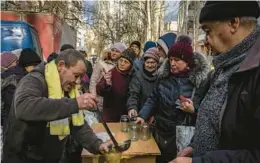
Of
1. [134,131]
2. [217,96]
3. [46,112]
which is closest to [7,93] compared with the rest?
[134,131]

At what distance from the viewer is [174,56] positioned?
2.94 meters

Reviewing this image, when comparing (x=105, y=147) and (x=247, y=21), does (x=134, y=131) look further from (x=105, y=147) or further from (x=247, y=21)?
(x=247, y=21)

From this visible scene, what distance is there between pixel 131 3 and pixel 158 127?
16072 mm

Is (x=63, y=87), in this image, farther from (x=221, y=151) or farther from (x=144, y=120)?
(x=221, y=151)

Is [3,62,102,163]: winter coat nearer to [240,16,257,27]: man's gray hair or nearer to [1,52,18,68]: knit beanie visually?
[240,16,257,27]: man's gray hair

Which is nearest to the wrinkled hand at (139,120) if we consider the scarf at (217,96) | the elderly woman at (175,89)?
the elderly woman at (175,89)

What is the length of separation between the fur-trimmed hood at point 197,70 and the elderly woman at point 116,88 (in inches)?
41.0

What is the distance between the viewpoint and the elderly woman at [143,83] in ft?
12.1

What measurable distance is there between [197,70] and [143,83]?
96 centimetres

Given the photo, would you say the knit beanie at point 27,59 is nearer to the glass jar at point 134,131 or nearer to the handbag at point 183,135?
the glass jar at point 134,131

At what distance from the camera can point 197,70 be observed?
114 inches

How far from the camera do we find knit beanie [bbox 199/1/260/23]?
1.29 meters

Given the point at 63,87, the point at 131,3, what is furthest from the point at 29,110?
the point at 131,3

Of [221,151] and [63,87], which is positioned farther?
[63,87]
